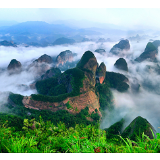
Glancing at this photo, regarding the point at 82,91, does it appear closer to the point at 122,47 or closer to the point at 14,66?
the point at 14,66

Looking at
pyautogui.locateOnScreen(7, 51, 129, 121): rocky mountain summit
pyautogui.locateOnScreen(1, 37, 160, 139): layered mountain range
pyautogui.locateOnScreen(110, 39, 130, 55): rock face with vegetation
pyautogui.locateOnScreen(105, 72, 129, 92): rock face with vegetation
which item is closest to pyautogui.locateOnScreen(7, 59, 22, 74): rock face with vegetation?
pyautogui.locateOnScreen(1, 37, 160, 139): layered mountain range

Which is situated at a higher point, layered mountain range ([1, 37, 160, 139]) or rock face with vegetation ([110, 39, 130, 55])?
rock face with vegetation ([110, 39, 130, 55])

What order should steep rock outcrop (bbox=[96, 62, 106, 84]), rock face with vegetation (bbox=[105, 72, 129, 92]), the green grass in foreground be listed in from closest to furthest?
the green grass in foreground
steep rock outcrop (bbox=[96, 62, 106, 84])
rock face with vegetation (bbox=[105, 72, 129, 92])

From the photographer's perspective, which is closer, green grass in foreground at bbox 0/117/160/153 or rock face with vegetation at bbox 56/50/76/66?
green grass in foreground at bbox 0/117/160/153

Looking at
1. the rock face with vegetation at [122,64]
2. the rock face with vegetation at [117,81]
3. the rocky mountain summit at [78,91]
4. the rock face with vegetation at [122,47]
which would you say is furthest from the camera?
the rock face with vegetation at [122,47]

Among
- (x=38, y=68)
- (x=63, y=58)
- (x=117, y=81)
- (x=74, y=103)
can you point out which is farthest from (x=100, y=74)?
(x=63, y=58)

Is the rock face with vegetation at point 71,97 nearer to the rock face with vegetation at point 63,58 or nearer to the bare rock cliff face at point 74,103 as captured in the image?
the bare rock cliff face at point 74,103

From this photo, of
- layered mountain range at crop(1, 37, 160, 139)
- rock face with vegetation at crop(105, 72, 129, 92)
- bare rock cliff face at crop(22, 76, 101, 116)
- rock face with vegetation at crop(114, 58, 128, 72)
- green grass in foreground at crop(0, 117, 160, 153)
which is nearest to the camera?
green grass in foreground at crop(0, 117, 160, 153)

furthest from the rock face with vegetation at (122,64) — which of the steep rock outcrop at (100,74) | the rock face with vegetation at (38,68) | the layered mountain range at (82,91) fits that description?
the rock face with vegetation at (38,68)

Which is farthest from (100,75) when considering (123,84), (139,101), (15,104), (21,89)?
(21,89)

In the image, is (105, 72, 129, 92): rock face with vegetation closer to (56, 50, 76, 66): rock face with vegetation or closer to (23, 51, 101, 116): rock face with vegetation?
(23, 51, 101, 116): rock face with vegetation
